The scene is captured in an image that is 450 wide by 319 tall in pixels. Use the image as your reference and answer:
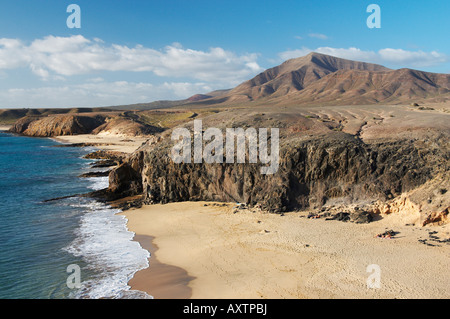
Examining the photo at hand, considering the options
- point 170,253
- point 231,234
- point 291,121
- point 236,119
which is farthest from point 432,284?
point 236,119

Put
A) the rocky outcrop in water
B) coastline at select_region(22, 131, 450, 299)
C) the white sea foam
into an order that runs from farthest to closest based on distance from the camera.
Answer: the rocky outcrop in water
the white sea foam
coastline at select_region(22, 131, 450, 299)

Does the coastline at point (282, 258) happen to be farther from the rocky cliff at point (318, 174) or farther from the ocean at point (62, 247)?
the rocky cliff at point (318, 174)

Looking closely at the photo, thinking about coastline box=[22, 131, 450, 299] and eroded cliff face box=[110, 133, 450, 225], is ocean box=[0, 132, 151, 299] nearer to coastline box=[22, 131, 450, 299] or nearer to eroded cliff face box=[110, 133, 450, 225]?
coastline box=[22, 131, 450, 299]

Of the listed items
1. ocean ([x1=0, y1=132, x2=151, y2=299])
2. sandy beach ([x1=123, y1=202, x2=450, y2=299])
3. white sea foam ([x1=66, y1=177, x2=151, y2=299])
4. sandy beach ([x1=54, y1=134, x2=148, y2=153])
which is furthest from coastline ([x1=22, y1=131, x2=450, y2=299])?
sandy beach ([x1=54, y1=134, x2=148, y2=153])

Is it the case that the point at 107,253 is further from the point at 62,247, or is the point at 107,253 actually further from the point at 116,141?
the point at 116,141

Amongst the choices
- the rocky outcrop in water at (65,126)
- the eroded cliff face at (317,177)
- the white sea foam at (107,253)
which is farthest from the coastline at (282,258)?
the rocky outcrop in water at (65,126)

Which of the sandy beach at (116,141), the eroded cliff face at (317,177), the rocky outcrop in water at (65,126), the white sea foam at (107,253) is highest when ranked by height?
the rocky outcrop in water at (65,126)

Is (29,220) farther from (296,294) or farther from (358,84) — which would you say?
(358,84)
